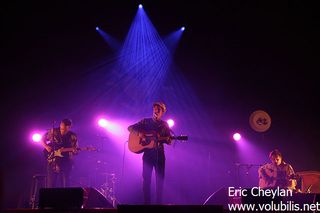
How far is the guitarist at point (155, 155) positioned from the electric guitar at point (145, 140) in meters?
0.03

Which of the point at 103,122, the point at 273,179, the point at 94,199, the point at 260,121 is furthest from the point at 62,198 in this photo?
the point at 260,121

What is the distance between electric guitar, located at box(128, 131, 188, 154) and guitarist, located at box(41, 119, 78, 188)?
1.63 meters

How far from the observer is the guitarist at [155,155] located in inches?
300

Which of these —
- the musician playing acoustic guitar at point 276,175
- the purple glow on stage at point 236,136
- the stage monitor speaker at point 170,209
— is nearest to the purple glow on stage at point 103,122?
the purple glow on stage at point 236,136

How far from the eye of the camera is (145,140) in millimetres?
7980

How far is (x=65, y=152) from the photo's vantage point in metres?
9.25

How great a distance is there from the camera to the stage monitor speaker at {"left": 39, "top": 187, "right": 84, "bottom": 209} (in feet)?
16.0

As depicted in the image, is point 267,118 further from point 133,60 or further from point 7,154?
point 7,154

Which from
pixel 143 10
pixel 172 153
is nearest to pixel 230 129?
pixel 172 153

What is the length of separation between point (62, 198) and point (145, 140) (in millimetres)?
3231

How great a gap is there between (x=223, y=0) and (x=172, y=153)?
495 centimetres

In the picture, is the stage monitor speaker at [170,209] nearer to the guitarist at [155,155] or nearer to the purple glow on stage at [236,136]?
the guitarist at [155,155]

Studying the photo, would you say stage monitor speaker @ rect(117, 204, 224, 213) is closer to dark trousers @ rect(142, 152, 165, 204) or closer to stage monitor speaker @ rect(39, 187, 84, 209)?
stage monitor speaker @ rect(39, 187, 84, 209)

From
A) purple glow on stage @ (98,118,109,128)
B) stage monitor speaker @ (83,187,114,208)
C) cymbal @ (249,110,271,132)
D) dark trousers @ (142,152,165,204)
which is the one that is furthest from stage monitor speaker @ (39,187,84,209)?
cymbal @ (249,110,271,132)
